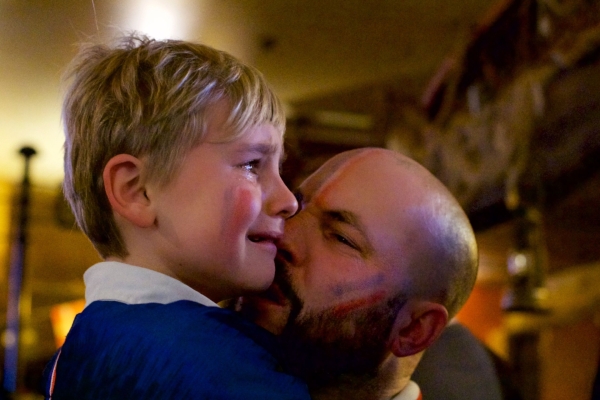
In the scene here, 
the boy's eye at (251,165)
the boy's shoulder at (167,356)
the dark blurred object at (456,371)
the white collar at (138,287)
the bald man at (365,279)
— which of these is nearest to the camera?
the boy's shoulder at (167,356)

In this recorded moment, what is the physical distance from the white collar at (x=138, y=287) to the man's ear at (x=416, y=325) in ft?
1.23

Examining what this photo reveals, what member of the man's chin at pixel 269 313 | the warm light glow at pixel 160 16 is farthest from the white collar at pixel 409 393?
the warm light glow at pixel 160 16

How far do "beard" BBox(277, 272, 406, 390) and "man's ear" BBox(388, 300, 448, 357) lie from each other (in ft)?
0.05

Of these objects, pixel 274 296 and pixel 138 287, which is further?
pixel 274 296

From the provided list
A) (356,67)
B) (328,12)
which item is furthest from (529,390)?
(328,12)

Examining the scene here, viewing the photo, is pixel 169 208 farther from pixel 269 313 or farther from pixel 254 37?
pixel 254 37

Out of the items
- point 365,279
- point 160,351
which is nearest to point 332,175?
point 365,279

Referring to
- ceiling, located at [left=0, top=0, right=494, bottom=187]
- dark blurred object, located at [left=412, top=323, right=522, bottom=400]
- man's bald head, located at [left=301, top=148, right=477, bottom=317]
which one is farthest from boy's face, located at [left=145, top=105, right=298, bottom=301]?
dark blurred object, located at [left=412, top=323, right=522, bottom=400]

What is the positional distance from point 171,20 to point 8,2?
29cm

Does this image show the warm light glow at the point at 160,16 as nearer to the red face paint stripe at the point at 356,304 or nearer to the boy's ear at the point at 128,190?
the boy's ear at the point at 128,190

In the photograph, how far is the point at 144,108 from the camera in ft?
3.01

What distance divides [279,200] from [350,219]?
19cm

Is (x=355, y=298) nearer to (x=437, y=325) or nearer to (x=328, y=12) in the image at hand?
(x=437, y=325)

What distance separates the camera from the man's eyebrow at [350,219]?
3.60 ft
